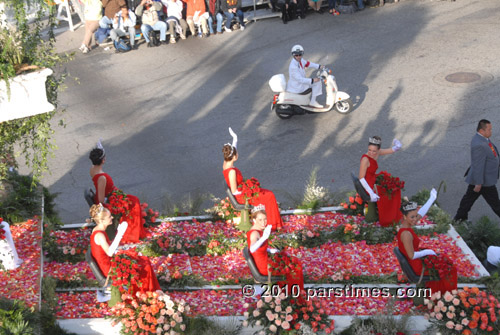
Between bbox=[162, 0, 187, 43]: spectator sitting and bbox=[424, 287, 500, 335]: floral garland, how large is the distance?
1443 cm

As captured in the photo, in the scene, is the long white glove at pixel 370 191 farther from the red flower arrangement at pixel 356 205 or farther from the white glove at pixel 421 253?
the white glove at pixel 421 253

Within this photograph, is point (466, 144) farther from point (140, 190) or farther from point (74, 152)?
point (74, 152)

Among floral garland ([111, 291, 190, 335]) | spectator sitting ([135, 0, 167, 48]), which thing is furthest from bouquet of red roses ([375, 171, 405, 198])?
spectator sitting ([135, 0, 167, 48])

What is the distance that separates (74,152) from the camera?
14.1 meters

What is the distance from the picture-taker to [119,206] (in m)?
9.70

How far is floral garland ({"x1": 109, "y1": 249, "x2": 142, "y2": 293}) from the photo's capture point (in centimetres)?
784

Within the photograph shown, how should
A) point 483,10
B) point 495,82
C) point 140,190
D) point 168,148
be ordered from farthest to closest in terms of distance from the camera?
point 483,10 < point 495,82 < point 168,148 < point 140,190

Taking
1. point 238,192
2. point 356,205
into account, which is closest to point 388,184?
point 356,205

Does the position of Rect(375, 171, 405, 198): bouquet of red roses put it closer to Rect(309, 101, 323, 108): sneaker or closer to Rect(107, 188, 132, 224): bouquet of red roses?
Rect(107, 188, 132, 224): bouquet of red roses

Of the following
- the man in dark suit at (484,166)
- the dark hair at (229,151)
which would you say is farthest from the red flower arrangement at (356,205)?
the dark hair at (229,151)

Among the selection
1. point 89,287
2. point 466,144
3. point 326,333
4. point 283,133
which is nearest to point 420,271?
point 326,333

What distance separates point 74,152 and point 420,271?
29.4ft

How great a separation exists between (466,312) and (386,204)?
2.62 metres

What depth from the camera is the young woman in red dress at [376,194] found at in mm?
9648
